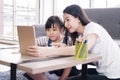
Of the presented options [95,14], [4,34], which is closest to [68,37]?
[95,14]

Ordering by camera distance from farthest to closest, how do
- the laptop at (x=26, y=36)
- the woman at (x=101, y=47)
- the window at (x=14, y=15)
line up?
the window at (x=14, y=15), the woman at (x=101, y=47), the laptop at (x=26, y=36)

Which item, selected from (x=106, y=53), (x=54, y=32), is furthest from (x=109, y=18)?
(x=106, y=53)

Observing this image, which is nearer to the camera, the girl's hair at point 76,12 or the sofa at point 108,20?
the girl's hair at point 76,12

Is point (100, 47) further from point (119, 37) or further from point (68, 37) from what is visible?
point (119, 37)

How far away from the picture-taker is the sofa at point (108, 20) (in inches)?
131

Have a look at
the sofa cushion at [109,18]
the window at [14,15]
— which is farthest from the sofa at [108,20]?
the window at [14,15]

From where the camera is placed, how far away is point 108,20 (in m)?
3.43

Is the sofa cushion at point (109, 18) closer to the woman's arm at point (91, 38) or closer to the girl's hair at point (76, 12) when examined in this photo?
the girl's hair at point (76, 12)

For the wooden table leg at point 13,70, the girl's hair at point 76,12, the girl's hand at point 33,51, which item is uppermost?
the girl's hair at point 76,12

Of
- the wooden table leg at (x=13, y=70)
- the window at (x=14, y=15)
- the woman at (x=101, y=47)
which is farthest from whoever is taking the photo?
the window at (x=14, y=15)

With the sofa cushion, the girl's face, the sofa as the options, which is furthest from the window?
the girl's face

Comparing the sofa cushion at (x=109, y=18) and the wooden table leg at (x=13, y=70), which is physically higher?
the sofa cushion at (x=109, y=18)

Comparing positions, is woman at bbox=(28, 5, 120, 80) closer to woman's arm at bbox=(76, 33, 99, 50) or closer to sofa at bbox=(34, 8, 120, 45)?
woman's arm at bbox=(76, 33, 99, 50)

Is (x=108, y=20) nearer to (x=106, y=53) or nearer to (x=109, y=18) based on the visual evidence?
(x=109, y=18)
